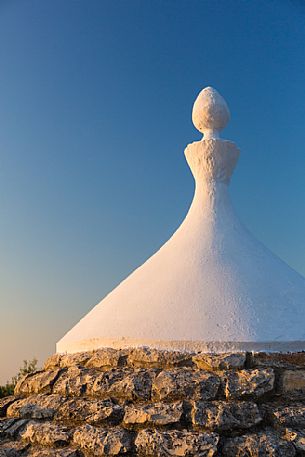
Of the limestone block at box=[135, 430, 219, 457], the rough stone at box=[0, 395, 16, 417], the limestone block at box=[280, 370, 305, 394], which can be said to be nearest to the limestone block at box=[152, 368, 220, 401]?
the limestone block at box=[135, 430, 219, 457]

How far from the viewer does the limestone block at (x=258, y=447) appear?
173 inches

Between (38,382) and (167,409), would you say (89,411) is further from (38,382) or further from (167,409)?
(38,382)

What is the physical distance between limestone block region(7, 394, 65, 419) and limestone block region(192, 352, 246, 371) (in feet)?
4.27

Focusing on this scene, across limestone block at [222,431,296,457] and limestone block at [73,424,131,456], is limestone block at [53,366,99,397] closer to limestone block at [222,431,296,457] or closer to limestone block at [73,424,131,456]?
limestone block at [73,424,131,456]

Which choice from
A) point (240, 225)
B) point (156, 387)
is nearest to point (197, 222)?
point (240, 225)

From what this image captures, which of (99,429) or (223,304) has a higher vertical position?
(223,304)

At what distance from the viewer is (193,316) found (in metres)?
5.43

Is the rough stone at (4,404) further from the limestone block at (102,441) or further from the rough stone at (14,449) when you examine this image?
the limestone block at (102,441)

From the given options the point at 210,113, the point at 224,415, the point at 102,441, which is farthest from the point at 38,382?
the point at 210,113

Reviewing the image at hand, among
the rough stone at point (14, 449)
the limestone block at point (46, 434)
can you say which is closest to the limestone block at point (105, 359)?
the limestone block at point (46, 434)

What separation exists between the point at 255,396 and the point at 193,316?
0.99 m

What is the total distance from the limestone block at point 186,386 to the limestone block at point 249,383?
0.12 metres

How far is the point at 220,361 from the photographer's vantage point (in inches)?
196

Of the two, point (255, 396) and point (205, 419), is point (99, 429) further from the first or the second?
point (255, 396)
